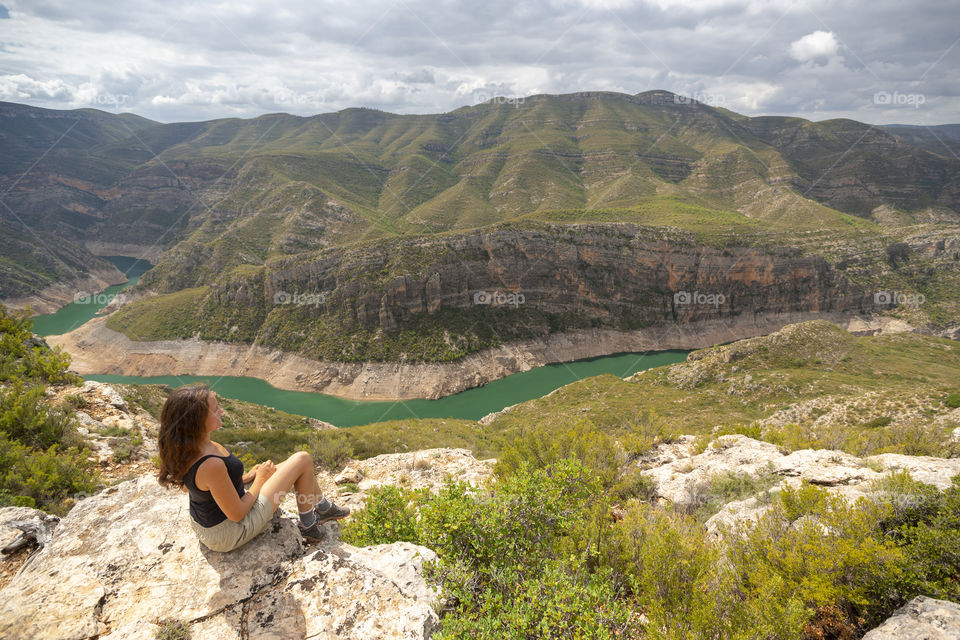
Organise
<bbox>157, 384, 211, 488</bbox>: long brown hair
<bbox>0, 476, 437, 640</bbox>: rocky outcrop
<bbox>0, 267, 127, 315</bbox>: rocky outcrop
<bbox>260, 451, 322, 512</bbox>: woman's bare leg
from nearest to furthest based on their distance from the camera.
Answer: <bbox>0, 476, 437, 640</bbox>: rocky outcrop, <bbox>157, 384, 211, 488</bbox>: long brown hair, <bbox>260, 451, 322, 512</bbox>: woman's bare leg, <bbox>0, 267, 127, 315</bbox>: rocky outcrop

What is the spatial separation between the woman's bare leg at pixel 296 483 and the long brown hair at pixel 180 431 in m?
0.83

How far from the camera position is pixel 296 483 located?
479 cm

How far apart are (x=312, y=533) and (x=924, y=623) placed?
6.18m

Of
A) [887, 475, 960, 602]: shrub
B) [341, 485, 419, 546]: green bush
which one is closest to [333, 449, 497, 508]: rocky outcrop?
[341, 485, 419, 546]: green bush

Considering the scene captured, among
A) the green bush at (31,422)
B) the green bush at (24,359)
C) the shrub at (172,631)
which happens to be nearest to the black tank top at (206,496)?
the shrub at (172,631)

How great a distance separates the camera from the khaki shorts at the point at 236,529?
13.2ft

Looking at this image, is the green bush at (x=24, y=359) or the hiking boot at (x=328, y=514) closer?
the hiking boot at (x=328, y=514)

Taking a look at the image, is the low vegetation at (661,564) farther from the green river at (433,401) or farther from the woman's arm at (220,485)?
the green river at (433,401)

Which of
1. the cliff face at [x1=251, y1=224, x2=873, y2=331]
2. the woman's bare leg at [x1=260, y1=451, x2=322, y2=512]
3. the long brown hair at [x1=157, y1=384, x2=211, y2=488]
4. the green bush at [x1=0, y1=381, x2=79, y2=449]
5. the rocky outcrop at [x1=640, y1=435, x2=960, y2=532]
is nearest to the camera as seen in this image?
the long brown hair at [x1=157, y1=384, x2=211, y2=488]

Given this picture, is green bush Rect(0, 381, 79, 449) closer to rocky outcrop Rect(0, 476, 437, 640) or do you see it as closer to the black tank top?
rocky outcrop Rect(0, 476, 437, 640)

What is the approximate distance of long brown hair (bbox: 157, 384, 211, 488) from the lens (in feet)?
12.2

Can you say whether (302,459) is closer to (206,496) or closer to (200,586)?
(206,496)

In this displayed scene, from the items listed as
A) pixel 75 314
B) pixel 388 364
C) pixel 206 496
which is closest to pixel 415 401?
pixel 388 364

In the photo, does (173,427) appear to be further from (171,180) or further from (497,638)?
(171,180)
